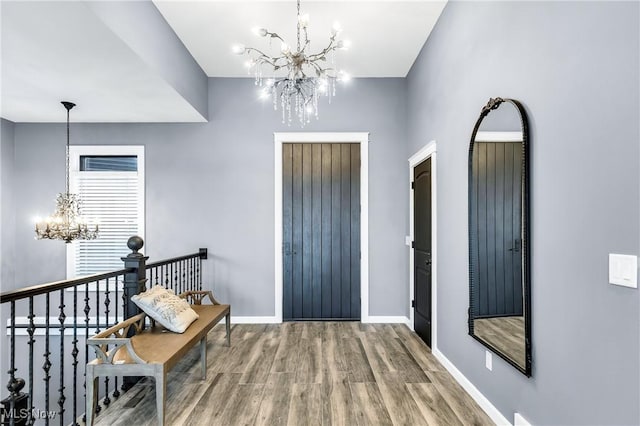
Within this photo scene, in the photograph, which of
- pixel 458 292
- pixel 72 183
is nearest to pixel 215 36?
pixel 72 183

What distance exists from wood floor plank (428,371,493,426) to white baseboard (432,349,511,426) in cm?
3

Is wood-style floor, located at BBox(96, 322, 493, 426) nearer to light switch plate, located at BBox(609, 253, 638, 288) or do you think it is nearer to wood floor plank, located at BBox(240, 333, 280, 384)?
wood floor plank, located at BBox(240, 333, 280, 384)

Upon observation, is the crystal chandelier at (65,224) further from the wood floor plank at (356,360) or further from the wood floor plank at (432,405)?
the wood floor plank at (432,405)

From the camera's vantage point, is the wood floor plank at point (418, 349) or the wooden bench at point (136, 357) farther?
the wood floor plank at point (418, 349)

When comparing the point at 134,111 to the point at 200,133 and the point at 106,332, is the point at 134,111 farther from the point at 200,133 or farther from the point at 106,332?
the point at 106,332

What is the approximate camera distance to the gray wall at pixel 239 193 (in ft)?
16.0

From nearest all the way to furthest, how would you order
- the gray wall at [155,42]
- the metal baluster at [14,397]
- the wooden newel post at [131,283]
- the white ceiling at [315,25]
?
the metal baluster at [14,397] → the gray wall at [155,42] → the wooden newel post at [131,283] → the white ceiling at [315,25]

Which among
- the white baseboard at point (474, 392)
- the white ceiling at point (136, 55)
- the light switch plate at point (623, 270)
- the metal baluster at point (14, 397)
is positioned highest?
the white ceiling at point (136, 55)

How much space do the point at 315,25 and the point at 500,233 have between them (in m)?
2.65

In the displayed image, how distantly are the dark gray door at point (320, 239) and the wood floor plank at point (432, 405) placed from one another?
2.03 metres

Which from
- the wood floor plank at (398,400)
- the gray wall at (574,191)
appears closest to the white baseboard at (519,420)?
the gray wall at (574,191)

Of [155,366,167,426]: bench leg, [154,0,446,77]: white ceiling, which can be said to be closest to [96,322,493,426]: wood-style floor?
[155,366,167,426]: bench leg

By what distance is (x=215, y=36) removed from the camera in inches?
151

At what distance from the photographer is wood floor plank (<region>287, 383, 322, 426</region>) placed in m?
2.45
